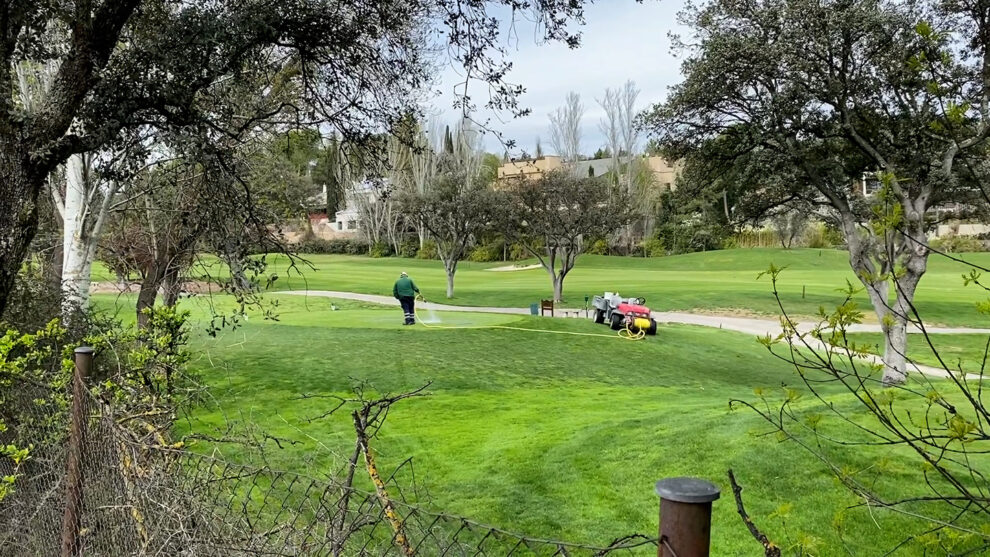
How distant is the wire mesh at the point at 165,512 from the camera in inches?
91.6

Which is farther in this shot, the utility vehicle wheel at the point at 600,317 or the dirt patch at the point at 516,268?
the dirt patch at the point at 516,268

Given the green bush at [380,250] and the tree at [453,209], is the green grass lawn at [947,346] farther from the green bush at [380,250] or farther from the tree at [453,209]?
the green bush at [380,250]

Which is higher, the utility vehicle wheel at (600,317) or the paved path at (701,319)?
the utility vehicle wheel at (600,317)

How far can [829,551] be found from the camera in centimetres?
463

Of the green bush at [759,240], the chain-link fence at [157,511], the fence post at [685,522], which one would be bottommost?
the chain-link fence at [157,511]

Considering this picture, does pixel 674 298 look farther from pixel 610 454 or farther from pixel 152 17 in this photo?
pixel 152 17

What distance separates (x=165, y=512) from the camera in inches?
99.6

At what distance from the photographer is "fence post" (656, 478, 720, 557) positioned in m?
1.27

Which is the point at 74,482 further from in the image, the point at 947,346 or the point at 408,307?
the point at 947,346

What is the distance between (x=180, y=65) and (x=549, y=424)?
19.6 feet

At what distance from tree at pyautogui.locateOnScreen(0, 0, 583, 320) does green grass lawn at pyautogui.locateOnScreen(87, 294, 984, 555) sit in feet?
7.63

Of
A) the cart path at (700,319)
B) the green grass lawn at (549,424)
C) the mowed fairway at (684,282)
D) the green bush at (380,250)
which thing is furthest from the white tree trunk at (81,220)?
the green bush at (380,250)

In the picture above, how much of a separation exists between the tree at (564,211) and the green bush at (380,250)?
1189 inches

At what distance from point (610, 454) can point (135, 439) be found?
198 inches
